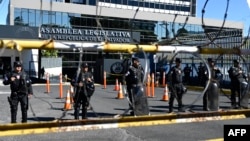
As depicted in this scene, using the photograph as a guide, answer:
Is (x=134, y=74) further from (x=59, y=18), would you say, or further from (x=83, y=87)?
(x=59, y=18)

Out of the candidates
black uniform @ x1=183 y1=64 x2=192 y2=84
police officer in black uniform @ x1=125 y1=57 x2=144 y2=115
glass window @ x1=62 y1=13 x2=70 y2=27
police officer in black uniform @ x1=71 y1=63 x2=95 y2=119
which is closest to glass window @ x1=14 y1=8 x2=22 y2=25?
glass window @ x1=62 y1=13 x2=70 y2=27

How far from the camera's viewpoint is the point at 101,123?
480cm

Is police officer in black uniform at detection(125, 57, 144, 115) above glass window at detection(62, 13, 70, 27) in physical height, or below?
below

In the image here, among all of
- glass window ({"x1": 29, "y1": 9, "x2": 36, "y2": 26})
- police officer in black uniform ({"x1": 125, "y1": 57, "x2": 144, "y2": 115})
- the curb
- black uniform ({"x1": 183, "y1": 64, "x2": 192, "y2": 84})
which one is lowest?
black uniform ({"x1": 183, "y1": 64, "x2": 192, "y2": 84})

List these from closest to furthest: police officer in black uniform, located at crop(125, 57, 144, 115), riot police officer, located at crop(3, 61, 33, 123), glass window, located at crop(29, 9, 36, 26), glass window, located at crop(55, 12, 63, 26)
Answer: riot police officer, located at crop(3, 61, 33, 123) < police officer in black uniform, located at crop(125, 57, 144, 115) < glass window, located at crop(29, 9, 36, 26) < glass window, located at crop(55, 12, 63, 26)

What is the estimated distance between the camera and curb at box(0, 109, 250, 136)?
14.3 feet

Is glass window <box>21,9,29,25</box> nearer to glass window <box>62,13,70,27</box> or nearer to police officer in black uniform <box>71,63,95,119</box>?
glass window <box>62,13,70,27</box>

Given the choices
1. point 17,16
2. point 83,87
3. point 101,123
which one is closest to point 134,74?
point 83,87

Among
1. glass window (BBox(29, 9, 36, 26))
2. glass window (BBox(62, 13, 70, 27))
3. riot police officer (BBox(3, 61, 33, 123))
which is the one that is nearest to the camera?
riot police officer (BBox(3, 61, 33, 123))

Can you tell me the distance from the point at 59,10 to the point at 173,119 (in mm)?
49865

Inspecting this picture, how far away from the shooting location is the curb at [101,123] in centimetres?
435

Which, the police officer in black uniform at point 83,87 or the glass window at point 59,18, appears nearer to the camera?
the police officer in black uniform at point 83,87

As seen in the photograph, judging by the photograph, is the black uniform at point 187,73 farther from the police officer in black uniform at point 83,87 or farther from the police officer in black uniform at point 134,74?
the police officer in black uniform at point 83,87

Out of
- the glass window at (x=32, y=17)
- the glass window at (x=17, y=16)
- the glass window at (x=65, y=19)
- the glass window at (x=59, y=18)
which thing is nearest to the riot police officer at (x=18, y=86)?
the glass window at (x=32, y=17)
